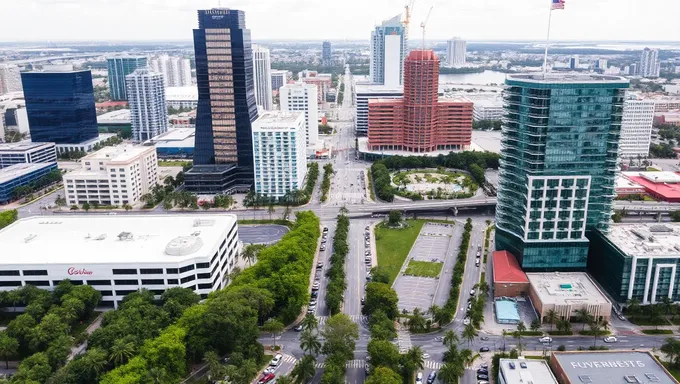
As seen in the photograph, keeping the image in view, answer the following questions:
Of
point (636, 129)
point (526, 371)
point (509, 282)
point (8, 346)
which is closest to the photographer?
point (526, 371)

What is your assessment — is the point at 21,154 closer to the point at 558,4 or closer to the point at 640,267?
the point at 558,4

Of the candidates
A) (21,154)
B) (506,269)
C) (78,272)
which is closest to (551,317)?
(506,269)

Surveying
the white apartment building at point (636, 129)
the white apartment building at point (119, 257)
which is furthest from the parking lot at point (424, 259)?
the white apartment building at point (636, 129)

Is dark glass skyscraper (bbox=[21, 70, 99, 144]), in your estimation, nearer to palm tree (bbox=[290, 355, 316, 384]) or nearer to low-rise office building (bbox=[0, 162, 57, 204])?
low-rise office building (bbox=[0, 162, 57, 204])

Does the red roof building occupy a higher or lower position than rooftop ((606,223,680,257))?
lower

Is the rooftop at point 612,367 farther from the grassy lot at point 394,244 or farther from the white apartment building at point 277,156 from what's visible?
the white apartment building at point 277,156

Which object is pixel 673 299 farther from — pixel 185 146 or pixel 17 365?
pixel 185 146

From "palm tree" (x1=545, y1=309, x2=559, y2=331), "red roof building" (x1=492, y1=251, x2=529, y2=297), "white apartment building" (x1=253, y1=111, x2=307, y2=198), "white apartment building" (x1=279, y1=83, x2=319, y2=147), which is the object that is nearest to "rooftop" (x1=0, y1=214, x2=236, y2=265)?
"white apartment building" (x1=253, y1=111, x2=307, y2=198)
